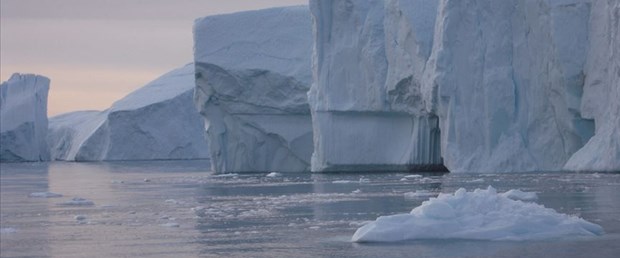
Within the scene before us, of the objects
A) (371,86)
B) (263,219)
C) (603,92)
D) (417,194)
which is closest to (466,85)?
(371,86)

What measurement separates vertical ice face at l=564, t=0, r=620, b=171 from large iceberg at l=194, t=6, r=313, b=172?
31.7 feet

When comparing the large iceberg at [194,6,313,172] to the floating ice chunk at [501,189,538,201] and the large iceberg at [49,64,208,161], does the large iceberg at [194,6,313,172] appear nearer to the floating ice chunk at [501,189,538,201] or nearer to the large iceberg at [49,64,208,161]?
the floating ice chunk at [501,189,538,201]

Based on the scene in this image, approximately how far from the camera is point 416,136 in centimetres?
2669

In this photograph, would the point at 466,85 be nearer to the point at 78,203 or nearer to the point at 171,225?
the point at 78,203

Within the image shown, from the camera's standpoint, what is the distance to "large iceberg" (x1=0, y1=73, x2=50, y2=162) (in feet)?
176

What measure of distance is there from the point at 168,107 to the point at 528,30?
85.7 ft

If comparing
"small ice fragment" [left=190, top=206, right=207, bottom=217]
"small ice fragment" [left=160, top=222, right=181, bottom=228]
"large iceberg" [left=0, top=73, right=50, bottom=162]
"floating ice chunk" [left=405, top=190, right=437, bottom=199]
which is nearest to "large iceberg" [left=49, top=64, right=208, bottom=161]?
"large iceberg" [left=0, top=73, right=50, bottom=162]

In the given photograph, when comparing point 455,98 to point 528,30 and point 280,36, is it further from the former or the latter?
point 280,36

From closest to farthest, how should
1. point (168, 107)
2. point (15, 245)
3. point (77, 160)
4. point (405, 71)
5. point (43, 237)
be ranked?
point (15, 245) → point (43, 237) → point (405, 71) → point (168, 107) → point (77, 160)

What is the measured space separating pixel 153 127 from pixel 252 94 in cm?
1916

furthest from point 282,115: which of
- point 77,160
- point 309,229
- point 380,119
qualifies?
point 77,160

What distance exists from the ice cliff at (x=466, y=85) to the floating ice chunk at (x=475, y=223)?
11.2m

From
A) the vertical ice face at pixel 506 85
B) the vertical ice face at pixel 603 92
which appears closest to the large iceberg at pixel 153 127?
the vertical ice face at pixel 506 85

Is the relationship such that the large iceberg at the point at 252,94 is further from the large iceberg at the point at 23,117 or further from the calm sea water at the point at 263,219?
the large iceberg at the point at 23,117
